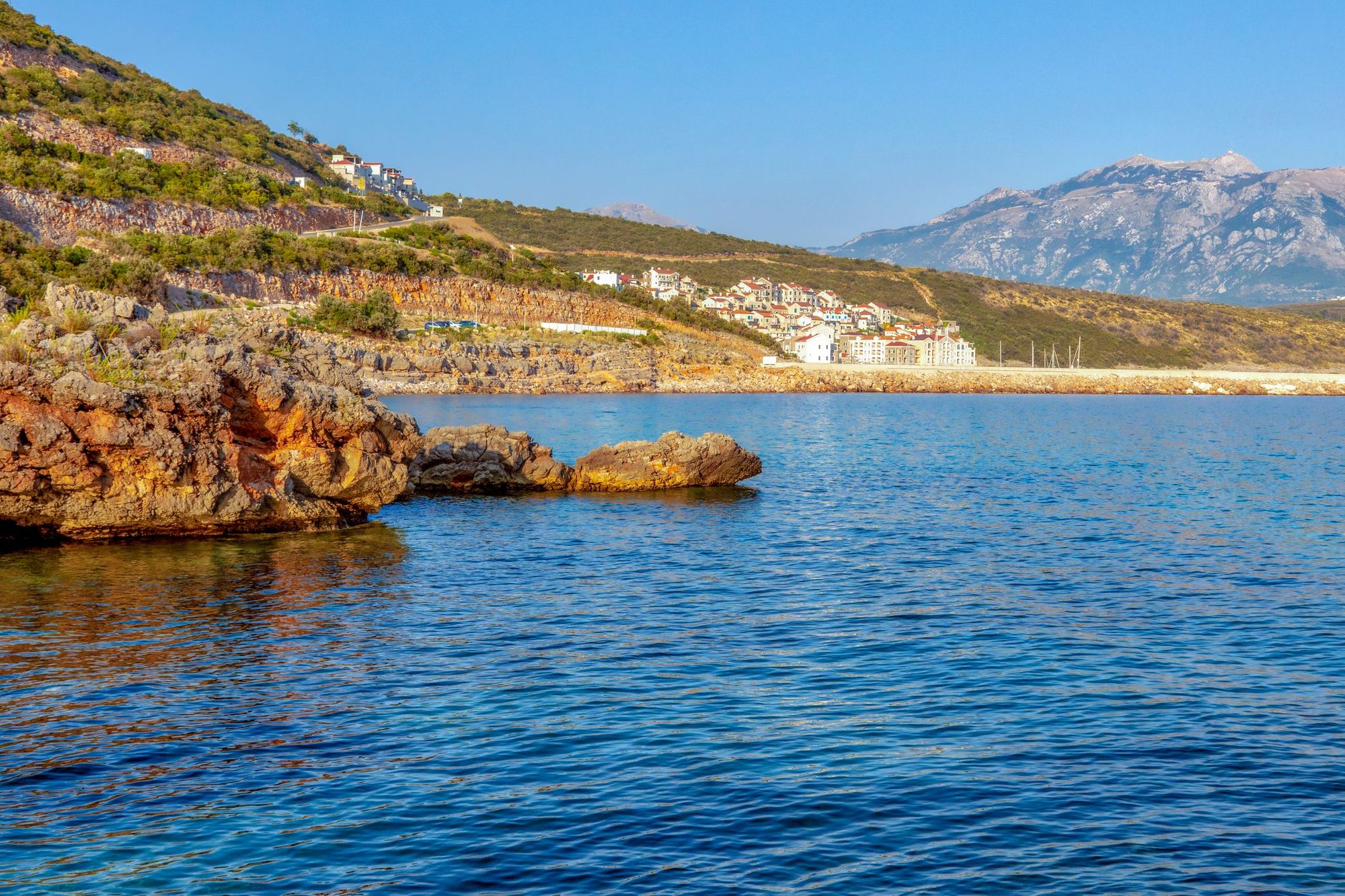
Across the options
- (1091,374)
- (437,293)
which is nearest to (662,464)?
(437,293)

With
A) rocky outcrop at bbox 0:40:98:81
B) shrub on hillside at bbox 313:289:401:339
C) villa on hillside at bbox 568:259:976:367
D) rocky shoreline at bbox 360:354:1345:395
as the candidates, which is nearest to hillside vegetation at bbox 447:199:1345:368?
villa on hillside at bbox 568:259:976:367

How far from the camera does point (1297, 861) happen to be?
8.24 meters

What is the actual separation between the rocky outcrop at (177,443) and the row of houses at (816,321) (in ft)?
357

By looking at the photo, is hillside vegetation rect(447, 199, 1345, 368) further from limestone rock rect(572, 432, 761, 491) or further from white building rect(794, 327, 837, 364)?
limestone rock rect(572, 432, 761, 491)

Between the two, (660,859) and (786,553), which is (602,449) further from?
(660,859)

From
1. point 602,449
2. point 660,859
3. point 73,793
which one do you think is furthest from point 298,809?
point 602,449

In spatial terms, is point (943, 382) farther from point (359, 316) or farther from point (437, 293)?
point (359, 316)

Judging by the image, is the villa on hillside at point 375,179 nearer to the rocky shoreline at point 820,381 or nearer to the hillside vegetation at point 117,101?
the hillside vegetation at point 117,101

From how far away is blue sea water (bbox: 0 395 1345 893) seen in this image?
823 centimetres

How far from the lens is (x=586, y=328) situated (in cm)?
10969

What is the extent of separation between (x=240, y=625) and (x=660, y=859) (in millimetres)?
8971

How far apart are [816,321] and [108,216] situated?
103m

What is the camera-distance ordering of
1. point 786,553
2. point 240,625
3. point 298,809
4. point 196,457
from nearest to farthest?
point 298,809, point 240,625, point 196,457, point 786,553

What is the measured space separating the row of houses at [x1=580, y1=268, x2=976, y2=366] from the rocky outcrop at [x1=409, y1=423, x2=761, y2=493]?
100017mm
